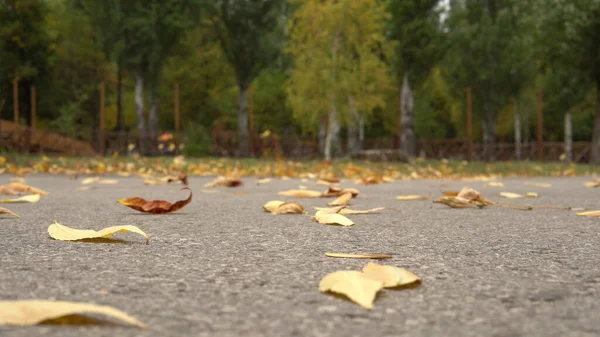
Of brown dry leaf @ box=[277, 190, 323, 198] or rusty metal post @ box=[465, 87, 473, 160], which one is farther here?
rusty metal post @ box=[465, 87, 473, 160]

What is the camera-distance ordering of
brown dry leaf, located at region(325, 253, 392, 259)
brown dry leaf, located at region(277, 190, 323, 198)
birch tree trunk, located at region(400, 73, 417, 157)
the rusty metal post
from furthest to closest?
birch tree trunk, located at region(400, 73, 417, 157)
the rusty metal post
brown dry leaf, located at region(277, 190, 323, 198)
brown dry leaf, located at region(325, 253, 392, 259)

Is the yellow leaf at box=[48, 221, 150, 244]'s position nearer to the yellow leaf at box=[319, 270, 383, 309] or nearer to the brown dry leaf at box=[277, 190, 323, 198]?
the yellow leaf at box=[319, 270, 383, 309]

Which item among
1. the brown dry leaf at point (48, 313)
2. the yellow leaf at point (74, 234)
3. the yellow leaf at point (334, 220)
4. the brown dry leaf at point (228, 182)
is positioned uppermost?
the brown dry leaf at point (48, 313)

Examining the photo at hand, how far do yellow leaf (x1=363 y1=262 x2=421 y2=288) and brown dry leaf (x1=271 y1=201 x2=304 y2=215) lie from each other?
5.33ft

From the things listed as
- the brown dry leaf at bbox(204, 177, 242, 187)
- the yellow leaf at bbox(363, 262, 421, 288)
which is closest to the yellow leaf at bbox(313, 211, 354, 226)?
the yellow leaf at bbox(363, 262, 421, 288)

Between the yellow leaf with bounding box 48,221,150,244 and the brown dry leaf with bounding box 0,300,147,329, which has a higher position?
the brown dry leaf with bounding box 0,300,147,329

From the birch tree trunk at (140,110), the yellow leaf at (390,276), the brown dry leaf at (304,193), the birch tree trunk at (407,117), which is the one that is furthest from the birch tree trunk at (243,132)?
the yellow leaf at (390,276)

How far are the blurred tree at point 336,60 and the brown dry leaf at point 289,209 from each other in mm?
15691

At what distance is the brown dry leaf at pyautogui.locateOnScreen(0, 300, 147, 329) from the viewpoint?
1.05 meters

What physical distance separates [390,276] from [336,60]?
17.7 m

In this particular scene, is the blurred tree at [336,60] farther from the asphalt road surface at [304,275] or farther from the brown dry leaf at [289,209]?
the asphalt road surface at [304,275]

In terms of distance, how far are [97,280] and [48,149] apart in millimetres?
23935

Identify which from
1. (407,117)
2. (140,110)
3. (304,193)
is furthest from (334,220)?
(140,110)

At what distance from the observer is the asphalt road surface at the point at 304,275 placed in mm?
1119
